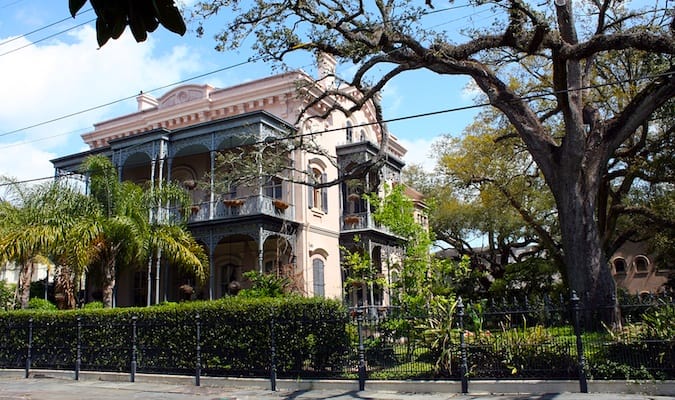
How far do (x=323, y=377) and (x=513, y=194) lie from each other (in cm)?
1504

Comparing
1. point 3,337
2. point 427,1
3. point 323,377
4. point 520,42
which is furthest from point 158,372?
point 520,42

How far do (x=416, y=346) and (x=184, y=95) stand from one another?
59.0 feet

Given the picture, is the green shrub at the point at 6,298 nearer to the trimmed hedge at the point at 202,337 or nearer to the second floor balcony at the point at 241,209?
the trimmed hedge at the point at 202,337

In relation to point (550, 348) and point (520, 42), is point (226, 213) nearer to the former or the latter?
point (520, 42)

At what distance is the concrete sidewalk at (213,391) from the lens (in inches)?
367

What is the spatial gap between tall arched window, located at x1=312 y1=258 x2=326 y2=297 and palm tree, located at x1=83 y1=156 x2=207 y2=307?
4717 mm

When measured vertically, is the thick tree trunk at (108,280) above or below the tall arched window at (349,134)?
below

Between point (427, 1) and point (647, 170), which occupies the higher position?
point (427, 1)

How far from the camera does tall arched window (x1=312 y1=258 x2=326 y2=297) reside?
21.9 metres

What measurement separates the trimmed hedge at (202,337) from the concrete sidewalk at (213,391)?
12.2 inches

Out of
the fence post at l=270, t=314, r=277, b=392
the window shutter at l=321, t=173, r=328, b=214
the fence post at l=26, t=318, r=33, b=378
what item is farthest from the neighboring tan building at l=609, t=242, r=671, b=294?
the fence post at l=26, t=318, r=33, b=378

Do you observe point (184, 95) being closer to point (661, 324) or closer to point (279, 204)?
point (279, 204)

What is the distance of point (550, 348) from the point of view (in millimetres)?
9680

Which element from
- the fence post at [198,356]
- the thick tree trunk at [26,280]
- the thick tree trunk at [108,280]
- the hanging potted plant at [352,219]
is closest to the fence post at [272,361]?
the fence post at [198,356]
